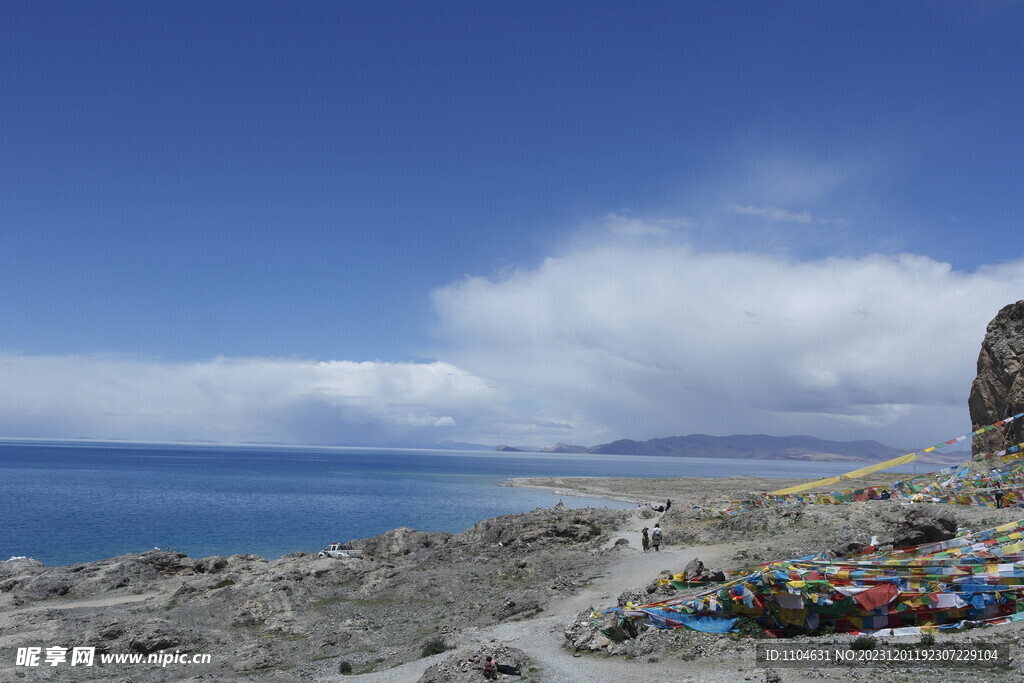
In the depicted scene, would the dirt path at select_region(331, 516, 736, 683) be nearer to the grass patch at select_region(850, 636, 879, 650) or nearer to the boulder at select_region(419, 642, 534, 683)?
the boulder at select_region(419, 642, 534, 683)

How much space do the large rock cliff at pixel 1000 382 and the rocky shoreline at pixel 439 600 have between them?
16.0 metres

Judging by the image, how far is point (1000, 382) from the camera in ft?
176

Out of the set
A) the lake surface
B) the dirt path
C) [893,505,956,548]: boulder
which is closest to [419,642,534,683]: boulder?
the dirt path

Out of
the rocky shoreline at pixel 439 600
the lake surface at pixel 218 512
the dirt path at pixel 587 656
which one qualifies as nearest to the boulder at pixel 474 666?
the rocky shoreline at pixel 439 600

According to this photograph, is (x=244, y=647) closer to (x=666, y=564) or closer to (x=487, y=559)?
(x=487, y=559)

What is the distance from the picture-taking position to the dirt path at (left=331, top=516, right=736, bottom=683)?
2016 centimetres

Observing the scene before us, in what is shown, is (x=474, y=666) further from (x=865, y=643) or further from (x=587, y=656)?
(x=865, y=643)

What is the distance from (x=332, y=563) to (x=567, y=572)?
49.0 ft

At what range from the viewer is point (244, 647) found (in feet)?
91.0

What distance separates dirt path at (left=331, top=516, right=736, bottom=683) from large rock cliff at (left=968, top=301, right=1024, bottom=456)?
94.9 ft

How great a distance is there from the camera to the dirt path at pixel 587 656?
2016 cm

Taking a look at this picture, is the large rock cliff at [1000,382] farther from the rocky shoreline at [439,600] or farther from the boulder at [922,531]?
the boulder at [922,531]

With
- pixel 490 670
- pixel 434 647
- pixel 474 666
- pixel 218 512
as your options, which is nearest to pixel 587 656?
pixel 490 670

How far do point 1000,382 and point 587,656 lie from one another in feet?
163
